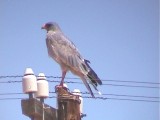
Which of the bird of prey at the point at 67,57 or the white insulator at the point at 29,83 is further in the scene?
the bird of prey at the point at 67,57

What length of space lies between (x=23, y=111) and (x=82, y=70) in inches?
107

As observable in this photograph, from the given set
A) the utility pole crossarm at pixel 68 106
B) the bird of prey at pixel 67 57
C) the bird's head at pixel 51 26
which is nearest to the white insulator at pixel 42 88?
the utility pole crossarm at pixel 68 106

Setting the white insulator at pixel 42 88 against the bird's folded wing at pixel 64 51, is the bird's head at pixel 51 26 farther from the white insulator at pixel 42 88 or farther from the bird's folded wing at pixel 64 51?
the white insulator at pixel 42 88

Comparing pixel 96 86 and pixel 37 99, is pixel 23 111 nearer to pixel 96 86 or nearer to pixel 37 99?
pixel 37 99

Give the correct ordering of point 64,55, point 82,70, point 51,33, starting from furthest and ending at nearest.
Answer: point 51,33, point 64,55, point 82,70

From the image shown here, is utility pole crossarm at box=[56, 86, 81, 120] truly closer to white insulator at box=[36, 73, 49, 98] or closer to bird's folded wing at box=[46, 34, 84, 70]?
white insulator at box=[36, 73, 49, 98]

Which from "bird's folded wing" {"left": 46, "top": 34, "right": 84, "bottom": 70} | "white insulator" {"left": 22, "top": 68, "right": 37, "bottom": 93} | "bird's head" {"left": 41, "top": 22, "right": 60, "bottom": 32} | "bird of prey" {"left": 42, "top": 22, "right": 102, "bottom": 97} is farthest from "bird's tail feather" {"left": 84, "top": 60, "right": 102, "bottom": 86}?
"bird's head" {"left": 41, "top": 22, "right": 60, "bottom": 32}

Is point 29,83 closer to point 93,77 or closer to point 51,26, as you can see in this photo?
point 93,77

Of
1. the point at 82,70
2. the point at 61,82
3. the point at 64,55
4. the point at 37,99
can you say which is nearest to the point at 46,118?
the point at 37,99

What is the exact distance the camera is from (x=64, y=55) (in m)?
8.96

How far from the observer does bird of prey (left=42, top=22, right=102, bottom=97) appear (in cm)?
781

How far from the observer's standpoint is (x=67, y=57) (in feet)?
29.1

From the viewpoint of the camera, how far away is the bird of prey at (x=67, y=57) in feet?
25.6

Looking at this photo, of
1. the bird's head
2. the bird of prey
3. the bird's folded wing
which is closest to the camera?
the bird of prey
